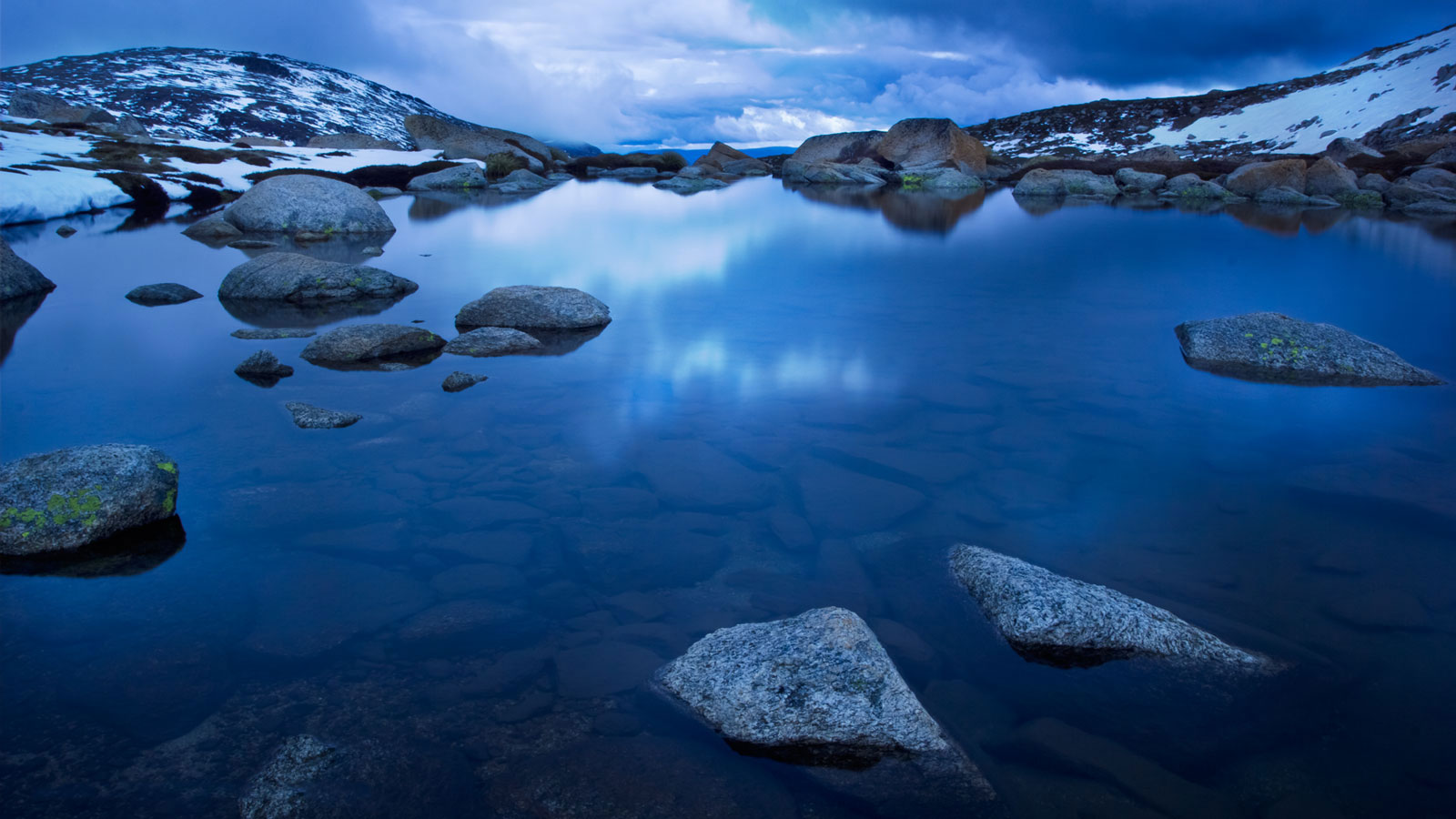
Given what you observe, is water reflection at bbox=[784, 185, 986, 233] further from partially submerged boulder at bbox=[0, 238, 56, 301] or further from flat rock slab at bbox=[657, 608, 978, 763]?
flat rock slab at bbox=[657, 608, 978, 763]

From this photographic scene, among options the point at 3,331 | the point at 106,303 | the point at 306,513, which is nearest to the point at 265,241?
the point at 106,303

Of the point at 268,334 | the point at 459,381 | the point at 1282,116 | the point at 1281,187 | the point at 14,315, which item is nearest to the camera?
the point at 459,381

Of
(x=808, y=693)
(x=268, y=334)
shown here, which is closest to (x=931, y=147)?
(x=268, y=334)

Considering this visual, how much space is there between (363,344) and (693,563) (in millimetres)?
5196

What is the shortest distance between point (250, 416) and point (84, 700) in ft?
11.6

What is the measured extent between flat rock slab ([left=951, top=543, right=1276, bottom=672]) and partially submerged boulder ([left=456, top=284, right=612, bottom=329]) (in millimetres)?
6777

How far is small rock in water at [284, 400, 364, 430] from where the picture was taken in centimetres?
608

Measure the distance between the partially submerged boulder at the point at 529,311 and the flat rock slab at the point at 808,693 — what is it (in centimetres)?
649

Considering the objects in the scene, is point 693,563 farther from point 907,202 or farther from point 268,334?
point 907,202

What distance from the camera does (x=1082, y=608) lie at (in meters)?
3.65

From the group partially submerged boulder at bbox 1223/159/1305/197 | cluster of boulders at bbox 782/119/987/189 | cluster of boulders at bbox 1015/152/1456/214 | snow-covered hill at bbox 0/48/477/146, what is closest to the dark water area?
cluster of boulders at bbox 1015/152/1456/214

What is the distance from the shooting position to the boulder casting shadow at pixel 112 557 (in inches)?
162

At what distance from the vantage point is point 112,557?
4.27 metres

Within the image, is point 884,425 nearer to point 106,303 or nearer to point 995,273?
point 995,273
